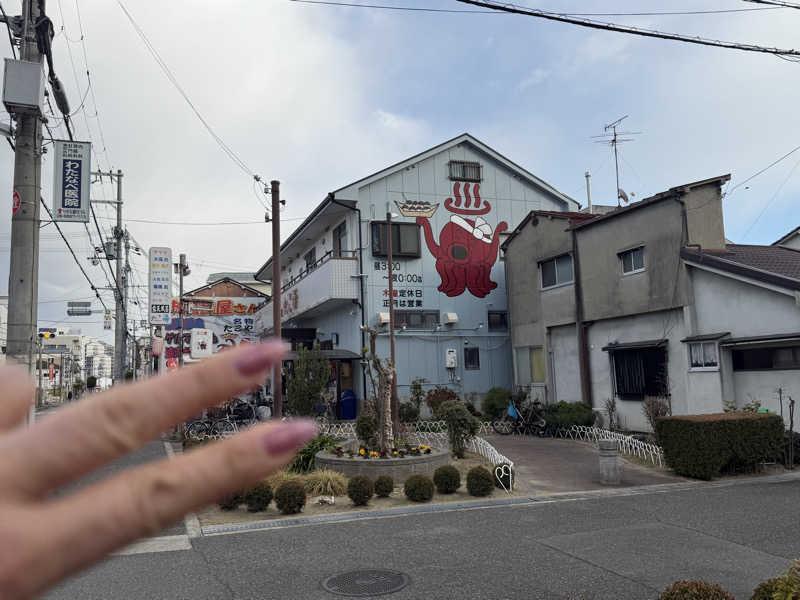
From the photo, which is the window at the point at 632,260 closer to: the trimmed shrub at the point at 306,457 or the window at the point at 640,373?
the window at the point at 640,373

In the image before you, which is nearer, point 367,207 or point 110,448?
point 110,448

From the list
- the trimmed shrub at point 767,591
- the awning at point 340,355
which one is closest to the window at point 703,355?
the trimmed shrub at point 767,591

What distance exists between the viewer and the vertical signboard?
2706cm

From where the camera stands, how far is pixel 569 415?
2094 cm

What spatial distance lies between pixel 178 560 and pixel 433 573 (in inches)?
138

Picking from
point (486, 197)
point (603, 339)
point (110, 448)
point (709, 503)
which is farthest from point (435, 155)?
point (110, 448)

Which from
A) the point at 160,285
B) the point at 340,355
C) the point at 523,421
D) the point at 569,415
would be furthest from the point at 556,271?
the point at 160,285

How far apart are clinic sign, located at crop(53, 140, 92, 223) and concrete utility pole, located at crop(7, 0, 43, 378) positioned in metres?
2.68

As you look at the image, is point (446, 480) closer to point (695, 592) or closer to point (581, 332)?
point (695, 592)

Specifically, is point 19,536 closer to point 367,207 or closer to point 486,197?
point 367,207

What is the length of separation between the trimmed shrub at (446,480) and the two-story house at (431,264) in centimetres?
1359

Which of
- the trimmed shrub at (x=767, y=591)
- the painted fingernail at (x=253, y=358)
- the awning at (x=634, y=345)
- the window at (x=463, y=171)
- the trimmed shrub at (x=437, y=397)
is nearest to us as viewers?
the painted fingernail at (x=253, y=358)

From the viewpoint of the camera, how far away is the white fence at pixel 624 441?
15.2 m

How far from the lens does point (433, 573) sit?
7312 millimetres
